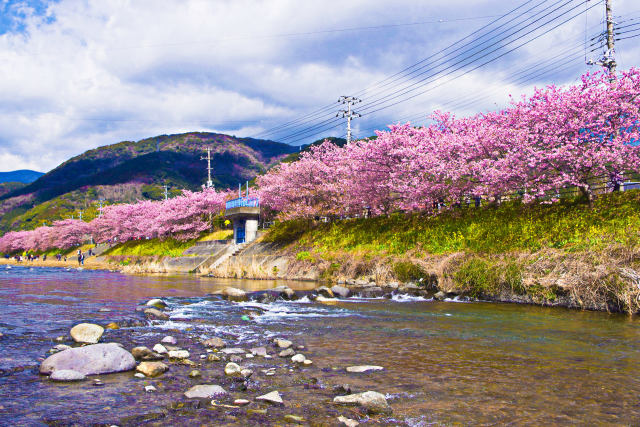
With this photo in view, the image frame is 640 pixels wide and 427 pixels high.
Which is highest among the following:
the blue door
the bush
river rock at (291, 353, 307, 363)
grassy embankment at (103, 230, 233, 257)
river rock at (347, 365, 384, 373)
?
the blue door

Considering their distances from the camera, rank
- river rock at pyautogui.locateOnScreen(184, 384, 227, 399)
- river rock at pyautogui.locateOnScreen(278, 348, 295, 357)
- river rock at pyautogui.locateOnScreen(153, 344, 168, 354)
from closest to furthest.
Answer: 1. river rock at pyautogui.locateOnScreen(184, 384, 227, 399)
2. river rock at pyautogui.locateOnScreen(153, 344, 168, 354)
3. river rock at pyautogui.locateOnScreen(278, 348, 295, 357)

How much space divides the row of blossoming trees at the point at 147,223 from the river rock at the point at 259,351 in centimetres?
5388

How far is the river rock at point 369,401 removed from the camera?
5.86 m

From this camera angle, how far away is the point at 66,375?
6.87 meters

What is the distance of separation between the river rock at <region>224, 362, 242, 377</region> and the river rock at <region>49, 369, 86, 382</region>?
227cm

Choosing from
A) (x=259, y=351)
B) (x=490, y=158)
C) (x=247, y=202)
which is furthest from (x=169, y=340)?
(x=247, y=202)

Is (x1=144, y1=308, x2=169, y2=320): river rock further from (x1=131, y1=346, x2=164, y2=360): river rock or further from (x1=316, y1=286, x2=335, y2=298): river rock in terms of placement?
(x1=316, y1=286, x2=335, y2=298): river rock

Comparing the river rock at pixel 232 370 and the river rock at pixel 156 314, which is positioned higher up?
the river rock at pixel 156 314

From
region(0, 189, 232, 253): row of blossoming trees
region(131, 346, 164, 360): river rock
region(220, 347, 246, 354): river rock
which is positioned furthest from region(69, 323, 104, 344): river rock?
region(0, 189, 232, 253): row of blossoming trees

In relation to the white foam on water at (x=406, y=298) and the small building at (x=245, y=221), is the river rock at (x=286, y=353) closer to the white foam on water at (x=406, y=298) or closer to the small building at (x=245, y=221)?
the white foam on water at (x=406, y=298)

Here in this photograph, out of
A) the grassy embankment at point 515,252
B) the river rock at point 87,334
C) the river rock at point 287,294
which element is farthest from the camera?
the river rock at point 287,294

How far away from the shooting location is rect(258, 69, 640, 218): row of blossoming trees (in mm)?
22453

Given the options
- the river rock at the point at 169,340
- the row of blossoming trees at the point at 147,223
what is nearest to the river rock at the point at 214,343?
the river rock at the point at 169,340

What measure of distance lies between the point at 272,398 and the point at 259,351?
2934 millimetres
